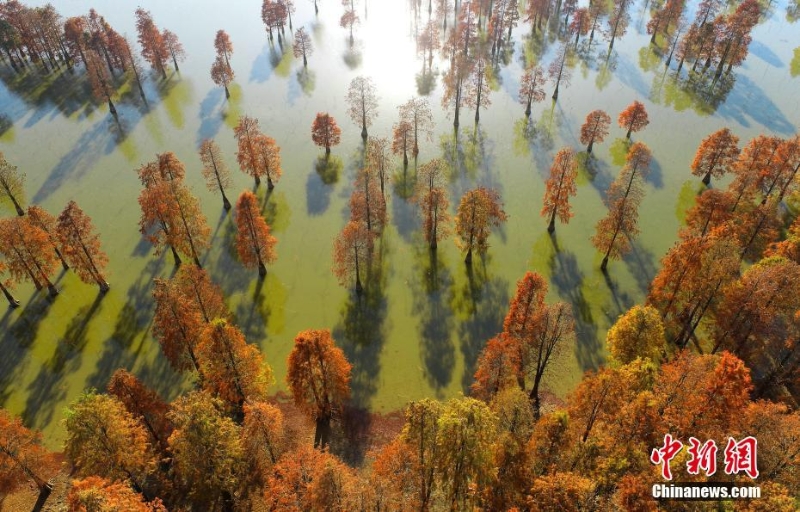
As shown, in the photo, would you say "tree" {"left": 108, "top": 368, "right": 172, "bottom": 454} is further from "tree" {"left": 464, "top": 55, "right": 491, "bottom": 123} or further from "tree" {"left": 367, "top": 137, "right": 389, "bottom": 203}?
"tree" {"left": 464, "top": 55, "right": 491, "bottom": 123}

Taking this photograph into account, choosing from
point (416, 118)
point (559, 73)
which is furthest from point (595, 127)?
point (416, 118)

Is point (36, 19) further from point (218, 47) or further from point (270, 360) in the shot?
point (270, 360)

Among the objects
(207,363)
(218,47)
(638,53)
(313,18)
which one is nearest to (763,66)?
(638,53)

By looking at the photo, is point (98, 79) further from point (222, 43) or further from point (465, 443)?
point (465, 443)

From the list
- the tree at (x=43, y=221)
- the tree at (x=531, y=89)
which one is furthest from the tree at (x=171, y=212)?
the tree at (x=531, y=89)

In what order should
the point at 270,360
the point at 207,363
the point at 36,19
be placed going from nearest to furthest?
the point at 207,363 < the point at 270,360 < the point at 36,19
